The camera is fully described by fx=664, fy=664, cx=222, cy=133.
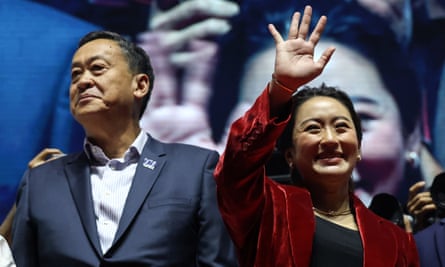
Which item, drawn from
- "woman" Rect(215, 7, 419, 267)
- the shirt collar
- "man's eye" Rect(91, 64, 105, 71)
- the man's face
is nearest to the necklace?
"woman" Rect(215, 7, 419, 267)

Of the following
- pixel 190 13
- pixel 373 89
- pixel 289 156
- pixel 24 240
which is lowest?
pixel 24 240

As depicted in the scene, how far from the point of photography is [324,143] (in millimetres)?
1665

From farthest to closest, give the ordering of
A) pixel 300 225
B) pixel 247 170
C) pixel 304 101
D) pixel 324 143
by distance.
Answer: pixel 304 101
pixel 324 143
pixel 300 225
pixel 247 170

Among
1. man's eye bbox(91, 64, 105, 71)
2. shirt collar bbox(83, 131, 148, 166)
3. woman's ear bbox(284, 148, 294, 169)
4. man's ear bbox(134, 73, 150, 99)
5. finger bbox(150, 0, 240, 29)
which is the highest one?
finger bbox(150, 0, 240, 29)

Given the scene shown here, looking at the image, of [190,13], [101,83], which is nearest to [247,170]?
[101,83]

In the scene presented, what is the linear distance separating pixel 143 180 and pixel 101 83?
326mm

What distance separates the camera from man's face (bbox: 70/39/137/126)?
1.90 metres

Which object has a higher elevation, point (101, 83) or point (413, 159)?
point (101, 83)

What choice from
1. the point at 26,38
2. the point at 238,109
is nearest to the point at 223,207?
the point at 238,109

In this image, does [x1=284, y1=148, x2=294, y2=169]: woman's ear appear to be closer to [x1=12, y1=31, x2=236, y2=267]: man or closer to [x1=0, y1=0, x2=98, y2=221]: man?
[x1=12, y1=31, x2=236, y2=267]: man

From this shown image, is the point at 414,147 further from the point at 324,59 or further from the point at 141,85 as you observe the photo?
the point at 324,59

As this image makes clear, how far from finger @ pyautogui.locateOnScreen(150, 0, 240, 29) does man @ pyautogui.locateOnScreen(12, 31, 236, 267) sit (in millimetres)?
694

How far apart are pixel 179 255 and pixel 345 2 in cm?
143

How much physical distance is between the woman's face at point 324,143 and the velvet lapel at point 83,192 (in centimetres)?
55
